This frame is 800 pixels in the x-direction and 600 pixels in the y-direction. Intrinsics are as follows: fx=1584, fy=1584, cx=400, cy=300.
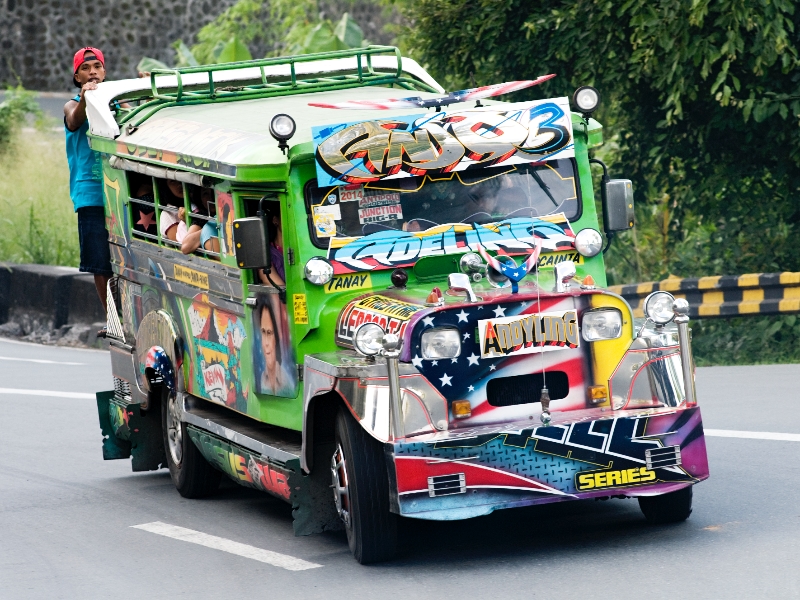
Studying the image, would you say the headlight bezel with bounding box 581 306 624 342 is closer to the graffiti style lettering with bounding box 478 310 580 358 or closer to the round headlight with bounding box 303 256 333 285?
the graffiti style lettering with bounding box 478 310 580 358

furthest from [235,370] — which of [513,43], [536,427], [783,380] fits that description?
Result: [513,43]

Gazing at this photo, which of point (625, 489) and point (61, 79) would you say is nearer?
point (625, 489)

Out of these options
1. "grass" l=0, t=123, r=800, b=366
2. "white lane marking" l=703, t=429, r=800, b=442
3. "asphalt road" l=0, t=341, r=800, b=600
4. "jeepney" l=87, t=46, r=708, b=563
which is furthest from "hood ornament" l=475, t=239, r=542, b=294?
"grass" l=0, t=123, r=800, b=366

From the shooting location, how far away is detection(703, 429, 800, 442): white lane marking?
34.0ft

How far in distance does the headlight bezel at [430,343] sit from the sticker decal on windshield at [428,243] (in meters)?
0.97

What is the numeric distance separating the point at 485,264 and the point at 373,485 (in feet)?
4.84

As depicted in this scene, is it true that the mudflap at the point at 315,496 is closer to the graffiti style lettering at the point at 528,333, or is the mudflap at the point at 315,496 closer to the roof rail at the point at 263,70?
the graffiti style lettering at the point at 528,333

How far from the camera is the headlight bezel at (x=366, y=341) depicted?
295 inches

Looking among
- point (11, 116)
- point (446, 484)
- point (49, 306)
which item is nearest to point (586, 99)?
point (446, 484)

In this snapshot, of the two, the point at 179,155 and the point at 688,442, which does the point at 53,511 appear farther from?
the point at 688,442

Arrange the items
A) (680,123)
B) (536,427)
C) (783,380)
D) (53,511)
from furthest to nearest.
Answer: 1. (680,123)
2. (783,380)
3. (53,511)
4. (536,427)

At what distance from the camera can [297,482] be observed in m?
8.14

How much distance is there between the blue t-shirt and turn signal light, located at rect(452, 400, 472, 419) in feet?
14.9

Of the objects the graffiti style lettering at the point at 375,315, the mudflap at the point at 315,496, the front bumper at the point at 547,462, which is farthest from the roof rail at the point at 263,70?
the front bumper at the point at 547,462
